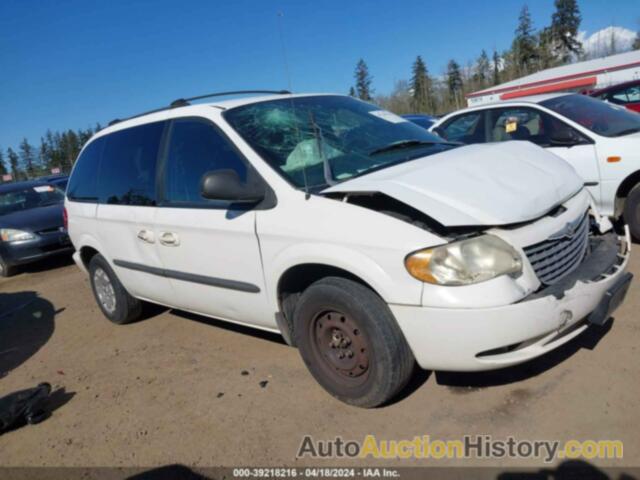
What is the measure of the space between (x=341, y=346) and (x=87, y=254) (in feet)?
11.5

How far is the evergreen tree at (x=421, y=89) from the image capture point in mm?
67438

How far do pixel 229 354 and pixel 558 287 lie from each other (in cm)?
252

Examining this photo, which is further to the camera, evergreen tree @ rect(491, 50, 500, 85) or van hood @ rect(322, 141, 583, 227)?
evergreen tree @ rect(491, 50, 500, 85)

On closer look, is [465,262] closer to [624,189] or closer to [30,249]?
[624,189]

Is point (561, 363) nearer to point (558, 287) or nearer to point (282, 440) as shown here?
point (558, 287)

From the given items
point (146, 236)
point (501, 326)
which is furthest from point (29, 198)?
point (501, 326)

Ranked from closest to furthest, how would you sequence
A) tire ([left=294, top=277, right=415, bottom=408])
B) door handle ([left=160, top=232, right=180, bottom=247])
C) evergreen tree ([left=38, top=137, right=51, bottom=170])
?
tire ([left=294, top=277, right=415, bottom=408]) → door handle ([left=160, top=232, right=180, bottom=247]) → evergreen tree ([left=38, top=137, right=51, bottom=170])

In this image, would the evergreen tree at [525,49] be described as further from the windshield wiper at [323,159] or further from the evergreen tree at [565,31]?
the windshield wiper at [323,159]

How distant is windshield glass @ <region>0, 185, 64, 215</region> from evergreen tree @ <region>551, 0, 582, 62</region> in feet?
227

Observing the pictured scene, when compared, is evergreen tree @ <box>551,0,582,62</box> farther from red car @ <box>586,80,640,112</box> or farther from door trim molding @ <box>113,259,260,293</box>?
Answer: door trim molding @ <box>113,259,260,293</box>

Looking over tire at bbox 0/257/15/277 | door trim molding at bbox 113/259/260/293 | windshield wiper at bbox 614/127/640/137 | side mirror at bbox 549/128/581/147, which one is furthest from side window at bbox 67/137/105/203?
windshield wiper at bbox 614/127/640/137

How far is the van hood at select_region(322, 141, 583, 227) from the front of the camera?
2389 millimetres

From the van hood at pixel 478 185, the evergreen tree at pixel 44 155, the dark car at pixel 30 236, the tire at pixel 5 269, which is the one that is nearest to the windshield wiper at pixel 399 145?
the van hood at pixel 478 185

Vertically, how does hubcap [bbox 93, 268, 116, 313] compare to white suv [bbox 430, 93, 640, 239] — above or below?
below
